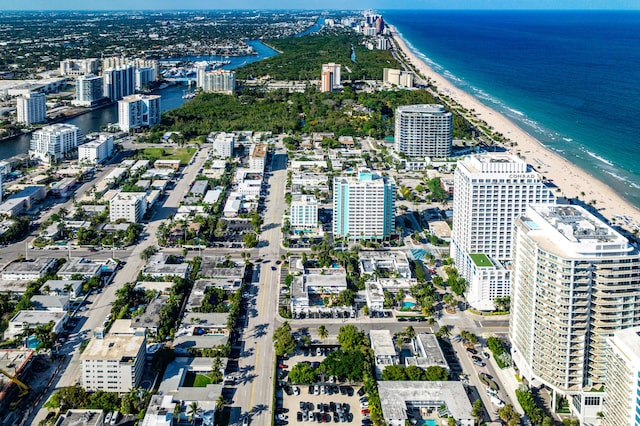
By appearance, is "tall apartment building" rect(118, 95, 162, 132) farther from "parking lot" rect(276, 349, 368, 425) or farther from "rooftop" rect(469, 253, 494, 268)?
"parking lot" rect(276, 349, 368, 425)

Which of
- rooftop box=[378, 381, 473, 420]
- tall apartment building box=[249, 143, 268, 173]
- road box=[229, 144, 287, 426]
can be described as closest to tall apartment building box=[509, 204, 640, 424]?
rooftop box=[378, 381, 473, 420]

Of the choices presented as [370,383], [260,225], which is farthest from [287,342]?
[260,225]

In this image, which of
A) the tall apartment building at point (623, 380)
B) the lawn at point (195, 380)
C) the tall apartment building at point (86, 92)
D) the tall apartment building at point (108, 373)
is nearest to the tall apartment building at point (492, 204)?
the tall apartment building at point (623, 380)

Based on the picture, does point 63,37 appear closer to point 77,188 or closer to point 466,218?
point 77,188

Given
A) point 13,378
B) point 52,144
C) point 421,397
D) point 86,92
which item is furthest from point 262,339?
point 86,92

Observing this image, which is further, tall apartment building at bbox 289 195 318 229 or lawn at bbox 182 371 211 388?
tall apartment building at bbox 289 195 318 229

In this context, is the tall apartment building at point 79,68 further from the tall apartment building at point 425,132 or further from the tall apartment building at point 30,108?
the tall apartment building at point 425,132

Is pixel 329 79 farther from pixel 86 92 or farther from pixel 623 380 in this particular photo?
pixel 623 380
